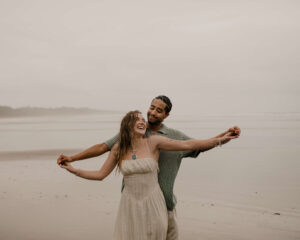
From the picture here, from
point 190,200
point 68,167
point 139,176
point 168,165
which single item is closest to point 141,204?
A: point 139,176

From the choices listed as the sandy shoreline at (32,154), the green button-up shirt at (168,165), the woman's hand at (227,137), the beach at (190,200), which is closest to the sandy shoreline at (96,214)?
the beach at (190,200)

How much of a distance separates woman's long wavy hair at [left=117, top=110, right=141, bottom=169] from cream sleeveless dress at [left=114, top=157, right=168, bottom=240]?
0.10m

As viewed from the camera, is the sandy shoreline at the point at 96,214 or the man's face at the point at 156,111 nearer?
the man's face at the point at 156,111

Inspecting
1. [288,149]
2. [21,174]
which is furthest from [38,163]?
[288,149]

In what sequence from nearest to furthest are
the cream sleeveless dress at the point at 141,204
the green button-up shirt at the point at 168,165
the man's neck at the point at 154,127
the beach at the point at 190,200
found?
the cream sleeveless dress at the point at 141,204, the green button-up shirt at the point at 168,165, the man's neck at the point at 154,127, the beach at the point at 190,200

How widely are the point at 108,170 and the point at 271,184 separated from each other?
21.0 ft

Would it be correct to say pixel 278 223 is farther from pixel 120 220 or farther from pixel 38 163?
pixel 38 163

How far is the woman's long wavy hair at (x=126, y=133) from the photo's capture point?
119 inches

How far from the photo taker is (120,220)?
305 centimetres

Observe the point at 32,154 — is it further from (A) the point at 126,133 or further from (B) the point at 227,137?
(B) the point at 227,137

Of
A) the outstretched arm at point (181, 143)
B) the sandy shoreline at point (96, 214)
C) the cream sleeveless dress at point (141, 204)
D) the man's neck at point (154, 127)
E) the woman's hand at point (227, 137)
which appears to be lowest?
the sandy shoreline at point (96, 214)

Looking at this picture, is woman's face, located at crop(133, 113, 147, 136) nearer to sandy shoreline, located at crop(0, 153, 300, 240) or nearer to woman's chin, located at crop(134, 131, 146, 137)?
woman's chin, located at crop(134, 131, 146, 137)

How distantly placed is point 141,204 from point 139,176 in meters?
0.21

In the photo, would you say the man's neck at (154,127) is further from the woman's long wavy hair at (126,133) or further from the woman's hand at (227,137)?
the woman's hand at (227,137)
